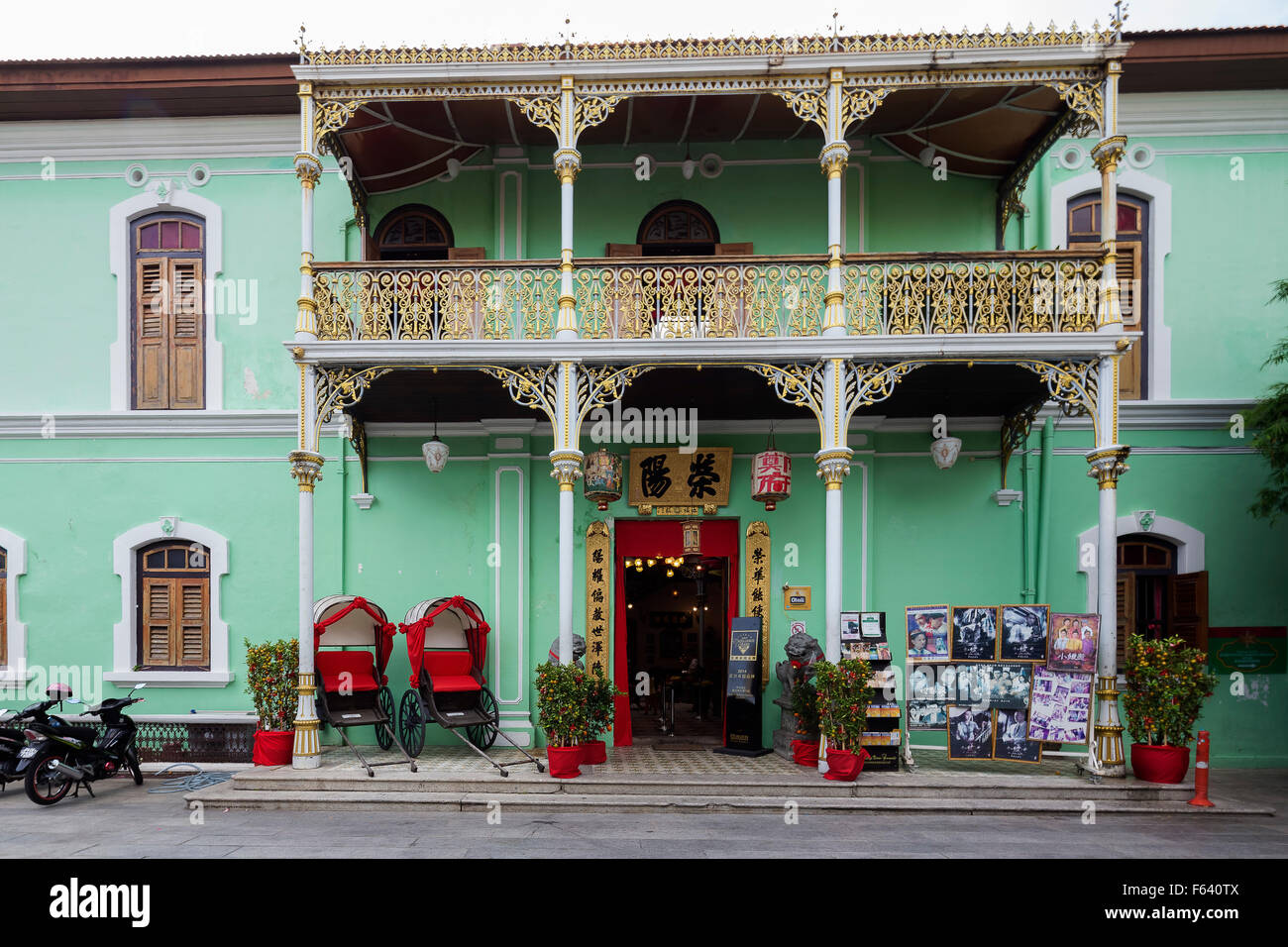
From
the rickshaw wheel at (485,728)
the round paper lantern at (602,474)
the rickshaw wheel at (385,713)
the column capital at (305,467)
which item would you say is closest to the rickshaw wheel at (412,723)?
the rickshaw wheel at (385,713)

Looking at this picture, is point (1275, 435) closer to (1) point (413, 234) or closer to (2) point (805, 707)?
(2) point (805, 707)

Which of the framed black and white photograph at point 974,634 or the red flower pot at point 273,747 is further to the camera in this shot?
the framed black and white photograph at point 974,634

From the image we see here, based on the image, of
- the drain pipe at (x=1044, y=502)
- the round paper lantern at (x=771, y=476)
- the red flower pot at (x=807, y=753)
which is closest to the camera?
the red flower pot at (x=807, y=753)

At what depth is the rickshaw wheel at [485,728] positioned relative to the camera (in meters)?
11.0

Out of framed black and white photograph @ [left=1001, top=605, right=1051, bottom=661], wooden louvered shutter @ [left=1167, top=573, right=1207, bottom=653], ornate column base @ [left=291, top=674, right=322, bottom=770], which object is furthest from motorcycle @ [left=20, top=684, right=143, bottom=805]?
wooden louvered shutter @ [left=1167, top=573, right=1207, bottom=653]

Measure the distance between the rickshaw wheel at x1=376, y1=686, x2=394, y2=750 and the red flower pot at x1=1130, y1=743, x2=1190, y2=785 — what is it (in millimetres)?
8943

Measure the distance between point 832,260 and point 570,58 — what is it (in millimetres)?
3909

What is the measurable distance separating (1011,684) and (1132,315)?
5.70m

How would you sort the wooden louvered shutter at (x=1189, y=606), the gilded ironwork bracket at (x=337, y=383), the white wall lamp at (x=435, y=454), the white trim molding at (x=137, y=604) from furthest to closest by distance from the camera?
the white trim molding at (x=137, y=604) → the white wall lamp at (x=435, y=454) → the wooden louvered shutter at (x=1189, y=606) → the gilded ironwork bracket at (x=337, y=383)

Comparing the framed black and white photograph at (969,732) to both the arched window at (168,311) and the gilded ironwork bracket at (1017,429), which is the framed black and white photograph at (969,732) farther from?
the arched window at (168,311)

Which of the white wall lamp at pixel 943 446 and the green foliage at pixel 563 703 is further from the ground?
the white wall lamp at pixel 943 446

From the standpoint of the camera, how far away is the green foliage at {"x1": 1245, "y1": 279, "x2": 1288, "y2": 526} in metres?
10.1

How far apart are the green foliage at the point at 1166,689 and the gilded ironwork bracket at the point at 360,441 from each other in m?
9.87

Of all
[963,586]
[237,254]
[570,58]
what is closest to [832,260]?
[570,58]
